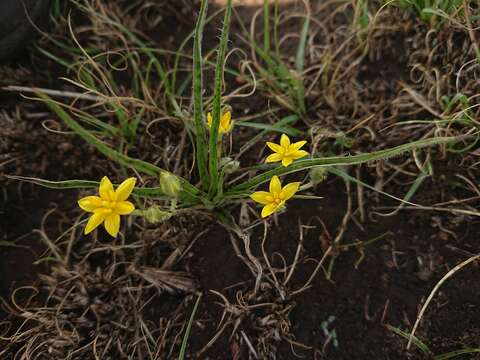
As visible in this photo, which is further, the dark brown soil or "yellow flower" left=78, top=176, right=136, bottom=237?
the dark brown soil

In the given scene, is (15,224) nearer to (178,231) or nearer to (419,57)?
(178,231)

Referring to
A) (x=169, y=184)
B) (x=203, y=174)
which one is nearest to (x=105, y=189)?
(x=169, y=184)

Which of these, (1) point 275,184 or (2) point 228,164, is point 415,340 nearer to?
(1) point 275,184

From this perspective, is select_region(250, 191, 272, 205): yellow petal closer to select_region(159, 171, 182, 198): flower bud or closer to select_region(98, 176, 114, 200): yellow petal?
select_region(159, 171, 182, 198): flower bud

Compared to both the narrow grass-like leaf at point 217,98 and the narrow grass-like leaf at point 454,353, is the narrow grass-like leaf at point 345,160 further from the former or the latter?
the narrow grass-like leaf at point 454,353

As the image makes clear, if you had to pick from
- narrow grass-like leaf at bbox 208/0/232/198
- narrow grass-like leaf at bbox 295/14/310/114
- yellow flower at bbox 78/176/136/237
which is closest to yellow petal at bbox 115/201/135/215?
yellow flower at bbox 78/176/136/237

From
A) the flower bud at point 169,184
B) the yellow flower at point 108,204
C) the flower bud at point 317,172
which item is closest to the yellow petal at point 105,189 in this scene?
the yellow flower at point 108,204

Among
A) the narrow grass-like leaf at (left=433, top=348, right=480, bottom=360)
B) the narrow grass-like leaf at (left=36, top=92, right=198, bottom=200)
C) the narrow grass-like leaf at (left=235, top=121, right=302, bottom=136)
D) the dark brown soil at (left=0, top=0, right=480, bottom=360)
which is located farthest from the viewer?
the narrow grass-like leaf at (left=235, top=121, right=302, bottom=136)
